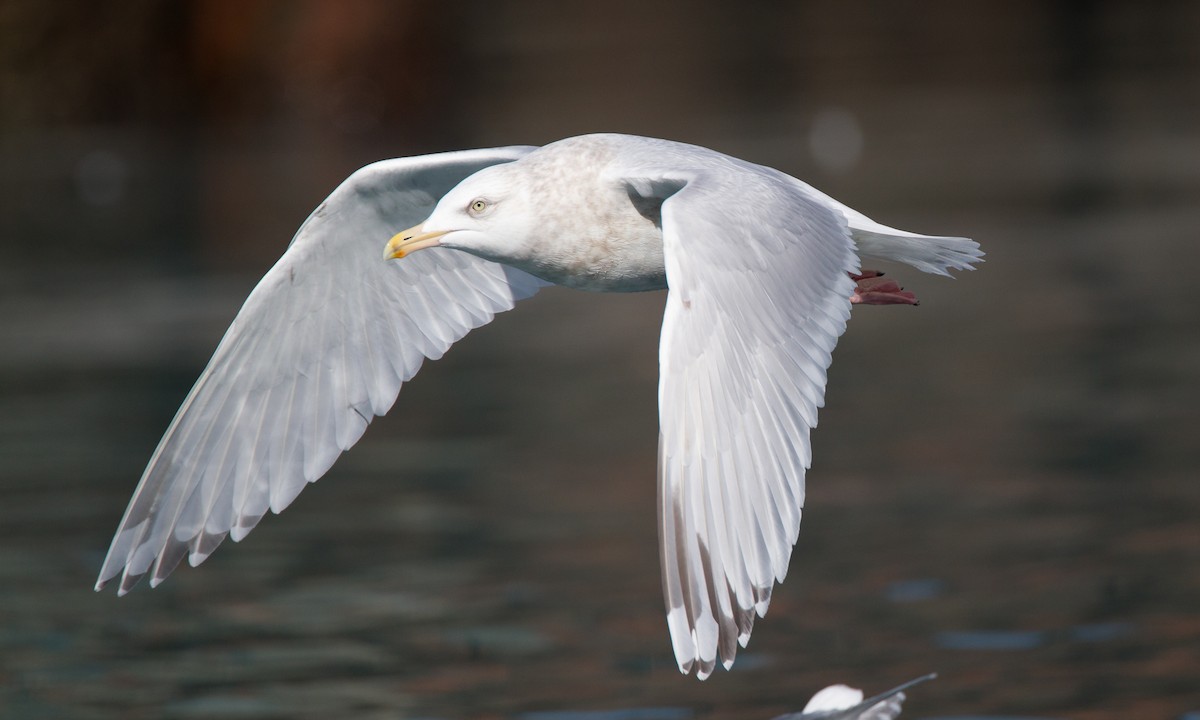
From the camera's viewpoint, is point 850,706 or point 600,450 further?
point 600,450

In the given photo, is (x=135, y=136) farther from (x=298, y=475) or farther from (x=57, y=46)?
(x=298, y=475)

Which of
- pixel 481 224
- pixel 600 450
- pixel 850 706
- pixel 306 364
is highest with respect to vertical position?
pixel 481 224

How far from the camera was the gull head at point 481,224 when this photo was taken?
6.68 meters

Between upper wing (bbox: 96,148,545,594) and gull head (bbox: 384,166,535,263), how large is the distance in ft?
2.06

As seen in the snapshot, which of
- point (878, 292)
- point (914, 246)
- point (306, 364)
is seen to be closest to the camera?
point (914, 246)

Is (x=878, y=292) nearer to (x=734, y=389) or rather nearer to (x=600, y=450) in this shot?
(x=734, y=389)

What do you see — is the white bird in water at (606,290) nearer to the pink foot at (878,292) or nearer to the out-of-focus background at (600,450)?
the pink foot at (878,292)

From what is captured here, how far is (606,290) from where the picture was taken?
697 cm

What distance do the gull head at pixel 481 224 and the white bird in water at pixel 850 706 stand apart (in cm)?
180

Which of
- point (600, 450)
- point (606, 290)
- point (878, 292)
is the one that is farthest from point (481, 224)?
point (600, 450)

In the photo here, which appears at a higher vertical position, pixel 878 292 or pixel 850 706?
pixel 878 292

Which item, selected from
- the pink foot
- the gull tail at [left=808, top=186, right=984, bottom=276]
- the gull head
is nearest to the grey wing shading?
the gull tail at [left=808, top=186, right=984, bottom=276]

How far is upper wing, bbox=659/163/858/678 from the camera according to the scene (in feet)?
18.0

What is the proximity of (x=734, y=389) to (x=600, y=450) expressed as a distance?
6.79m
